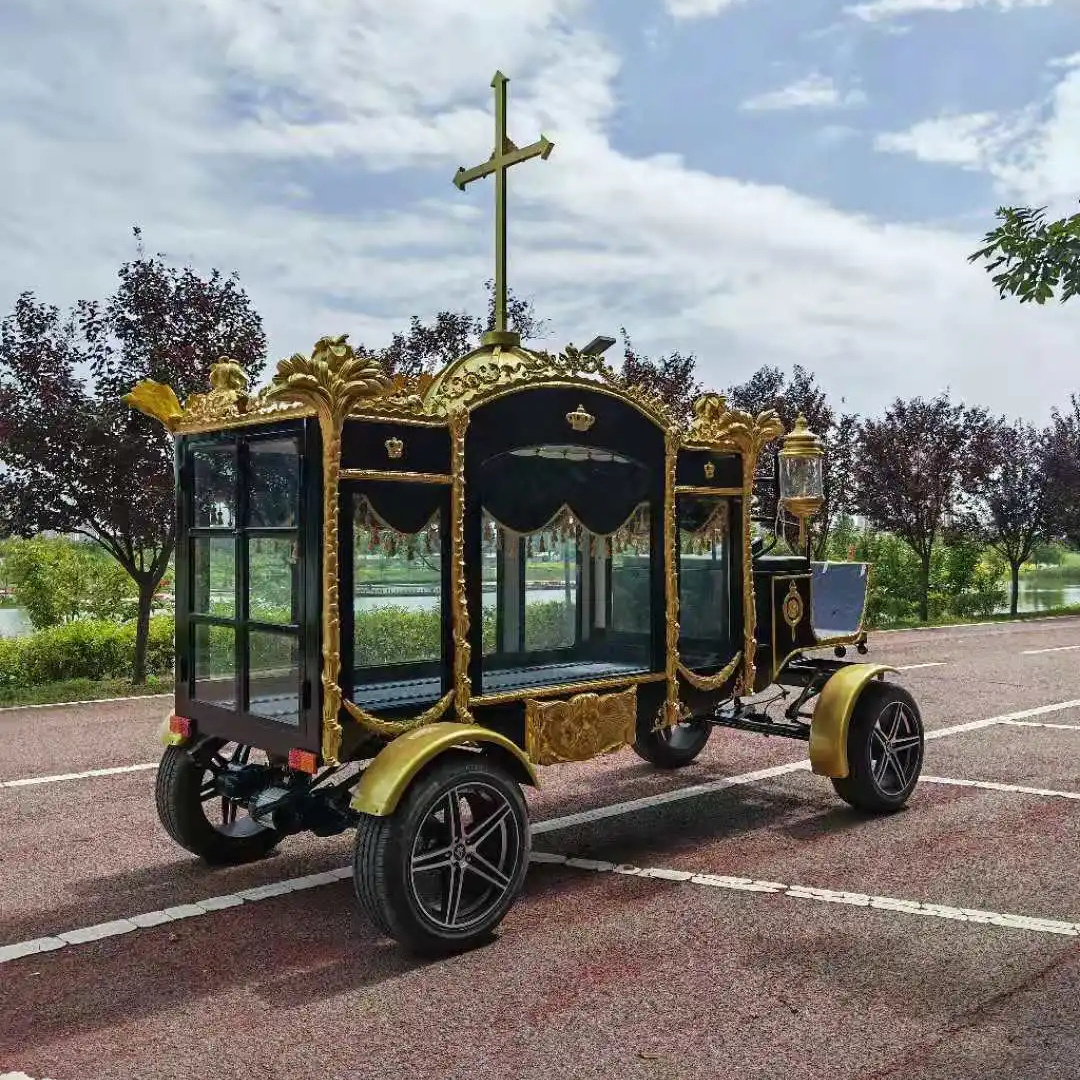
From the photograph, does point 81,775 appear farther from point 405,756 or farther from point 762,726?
point 762,726

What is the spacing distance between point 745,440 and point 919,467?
1839cm

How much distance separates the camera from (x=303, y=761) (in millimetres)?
4945

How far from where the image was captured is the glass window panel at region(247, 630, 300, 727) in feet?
17.1

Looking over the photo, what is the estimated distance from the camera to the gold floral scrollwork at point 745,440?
6738 mm

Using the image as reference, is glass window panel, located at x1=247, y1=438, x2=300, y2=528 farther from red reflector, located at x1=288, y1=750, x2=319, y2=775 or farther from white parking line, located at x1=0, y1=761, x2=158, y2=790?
white parking line, located at x1=0, y1=761, x2=158, y2=790

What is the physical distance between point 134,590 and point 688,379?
10.8 m

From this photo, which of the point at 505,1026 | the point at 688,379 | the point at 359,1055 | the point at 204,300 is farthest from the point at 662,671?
the point at 688,379

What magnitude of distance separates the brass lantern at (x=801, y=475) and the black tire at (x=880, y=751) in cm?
124

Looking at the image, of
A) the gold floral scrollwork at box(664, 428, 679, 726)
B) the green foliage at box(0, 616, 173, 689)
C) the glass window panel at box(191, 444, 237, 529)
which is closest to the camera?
the glass window panel at box(191, 444, 237, 529)

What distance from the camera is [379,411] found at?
4.99m

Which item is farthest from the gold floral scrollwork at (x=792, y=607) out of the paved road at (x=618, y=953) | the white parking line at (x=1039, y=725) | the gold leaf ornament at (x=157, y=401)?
the white parking line at (x=1039, y=725)

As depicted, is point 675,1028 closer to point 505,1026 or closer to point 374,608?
point 505,1026

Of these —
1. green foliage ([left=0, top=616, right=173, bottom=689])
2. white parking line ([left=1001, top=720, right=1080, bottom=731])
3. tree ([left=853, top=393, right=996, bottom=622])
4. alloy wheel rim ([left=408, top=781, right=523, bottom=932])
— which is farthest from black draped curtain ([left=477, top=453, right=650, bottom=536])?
tree ([left=853, top=393, right=996, bottom=622])

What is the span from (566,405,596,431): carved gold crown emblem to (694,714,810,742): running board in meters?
2.54
